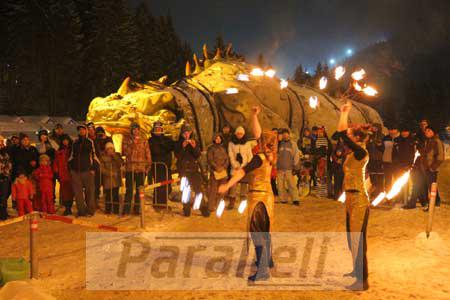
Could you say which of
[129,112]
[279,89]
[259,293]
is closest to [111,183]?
[129,112]

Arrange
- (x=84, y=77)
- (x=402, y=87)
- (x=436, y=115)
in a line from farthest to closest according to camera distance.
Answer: (x=402, y=87) → (x=436, y=115) → (x=84, y=77)

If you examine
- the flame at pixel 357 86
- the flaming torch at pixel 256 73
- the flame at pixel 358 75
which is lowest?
the flame at pixel 357 86

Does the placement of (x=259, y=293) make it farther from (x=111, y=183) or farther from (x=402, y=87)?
(x=402, y=87)

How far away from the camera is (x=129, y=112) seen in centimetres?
1203

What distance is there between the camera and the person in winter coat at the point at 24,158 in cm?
965

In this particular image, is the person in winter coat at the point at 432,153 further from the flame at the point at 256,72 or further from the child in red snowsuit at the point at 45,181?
the child in red snowsuit at the point at 45,181

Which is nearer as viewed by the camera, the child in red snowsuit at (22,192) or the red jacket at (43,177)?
the child in red snowsuit at (22,192)

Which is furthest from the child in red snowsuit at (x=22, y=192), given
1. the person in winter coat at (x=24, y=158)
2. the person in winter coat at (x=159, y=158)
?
the person in winter coat at (x=159, y=158)

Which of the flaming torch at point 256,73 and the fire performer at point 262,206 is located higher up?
the flaming torch at point 256,73

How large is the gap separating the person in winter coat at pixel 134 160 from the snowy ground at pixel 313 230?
685 millimetres

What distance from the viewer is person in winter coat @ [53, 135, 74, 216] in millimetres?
9734

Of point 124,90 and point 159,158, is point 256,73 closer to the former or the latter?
point 124,90

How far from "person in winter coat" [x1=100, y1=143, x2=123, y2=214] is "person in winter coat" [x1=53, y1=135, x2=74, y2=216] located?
0.77 m

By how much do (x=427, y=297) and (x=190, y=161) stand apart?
5.66 m
